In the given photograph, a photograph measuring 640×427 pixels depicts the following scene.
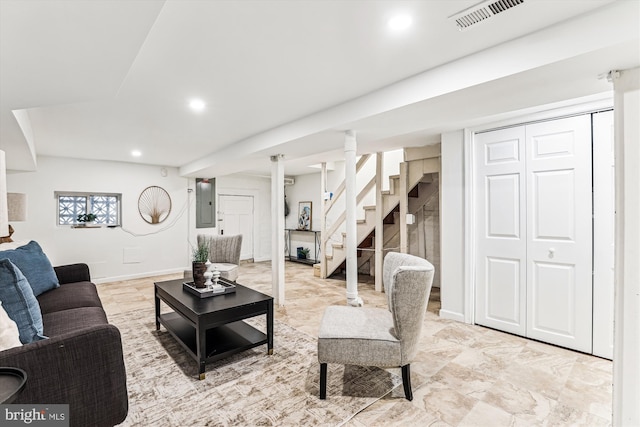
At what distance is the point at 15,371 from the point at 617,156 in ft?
9.17

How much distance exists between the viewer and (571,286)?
8.95 feet

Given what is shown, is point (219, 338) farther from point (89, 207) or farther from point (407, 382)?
point (89, 207)

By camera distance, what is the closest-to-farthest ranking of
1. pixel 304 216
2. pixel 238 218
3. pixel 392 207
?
pixel 392 207
pixel 238 218
pixel 304 216

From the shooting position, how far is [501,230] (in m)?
3.16

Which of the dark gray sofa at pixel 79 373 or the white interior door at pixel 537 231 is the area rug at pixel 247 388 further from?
the white interior door at pixel 537 231

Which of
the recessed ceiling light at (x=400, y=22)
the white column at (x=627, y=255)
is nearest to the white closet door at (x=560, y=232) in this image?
the white column at (x=627, y=255)

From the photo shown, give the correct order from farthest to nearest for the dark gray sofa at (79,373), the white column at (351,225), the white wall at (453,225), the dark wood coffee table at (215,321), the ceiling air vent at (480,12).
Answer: the white wall at (453,225)
the white column at (351,225)
the dark wood coffee table at (215,321)
the ceiling air vent at (480,12)
the dark gray sofa at (79,373)

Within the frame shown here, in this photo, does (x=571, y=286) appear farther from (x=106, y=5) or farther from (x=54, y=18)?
(x=54, y=18)

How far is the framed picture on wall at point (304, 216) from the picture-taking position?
7.50 meters

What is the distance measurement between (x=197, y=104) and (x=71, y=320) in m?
1.98

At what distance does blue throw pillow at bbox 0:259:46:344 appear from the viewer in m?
1.62

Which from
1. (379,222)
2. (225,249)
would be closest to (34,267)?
(225,249)

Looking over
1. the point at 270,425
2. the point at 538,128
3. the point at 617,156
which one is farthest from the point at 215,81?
the point at 538,128

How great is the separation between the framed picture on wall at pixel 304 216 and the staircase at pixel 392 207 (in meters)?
1.72
